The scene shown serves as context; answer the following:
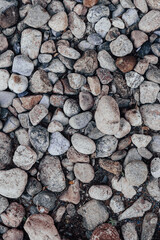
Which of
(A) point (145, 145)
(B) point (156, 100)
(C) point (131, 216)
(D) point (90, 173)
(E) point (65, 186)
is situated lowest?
(C) point (131, 216)

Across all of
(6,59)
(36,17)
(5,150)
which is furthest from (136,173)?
(36,17)

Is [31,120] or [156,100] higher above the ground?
[156,100]

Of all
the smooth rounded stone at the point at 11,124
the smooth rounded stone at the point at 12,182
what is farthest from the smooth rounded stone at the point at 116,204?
the smooth rounded stone at the point at 11,124

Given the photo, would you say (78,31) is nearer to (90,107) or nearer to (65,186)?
(90,107)

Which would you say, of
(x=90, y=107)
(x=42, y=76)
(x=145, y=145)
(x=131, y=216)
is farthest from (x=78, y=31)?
(x=131, y=216)

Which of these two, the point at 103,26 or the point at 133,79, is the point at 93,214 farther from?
the point at 103,26
